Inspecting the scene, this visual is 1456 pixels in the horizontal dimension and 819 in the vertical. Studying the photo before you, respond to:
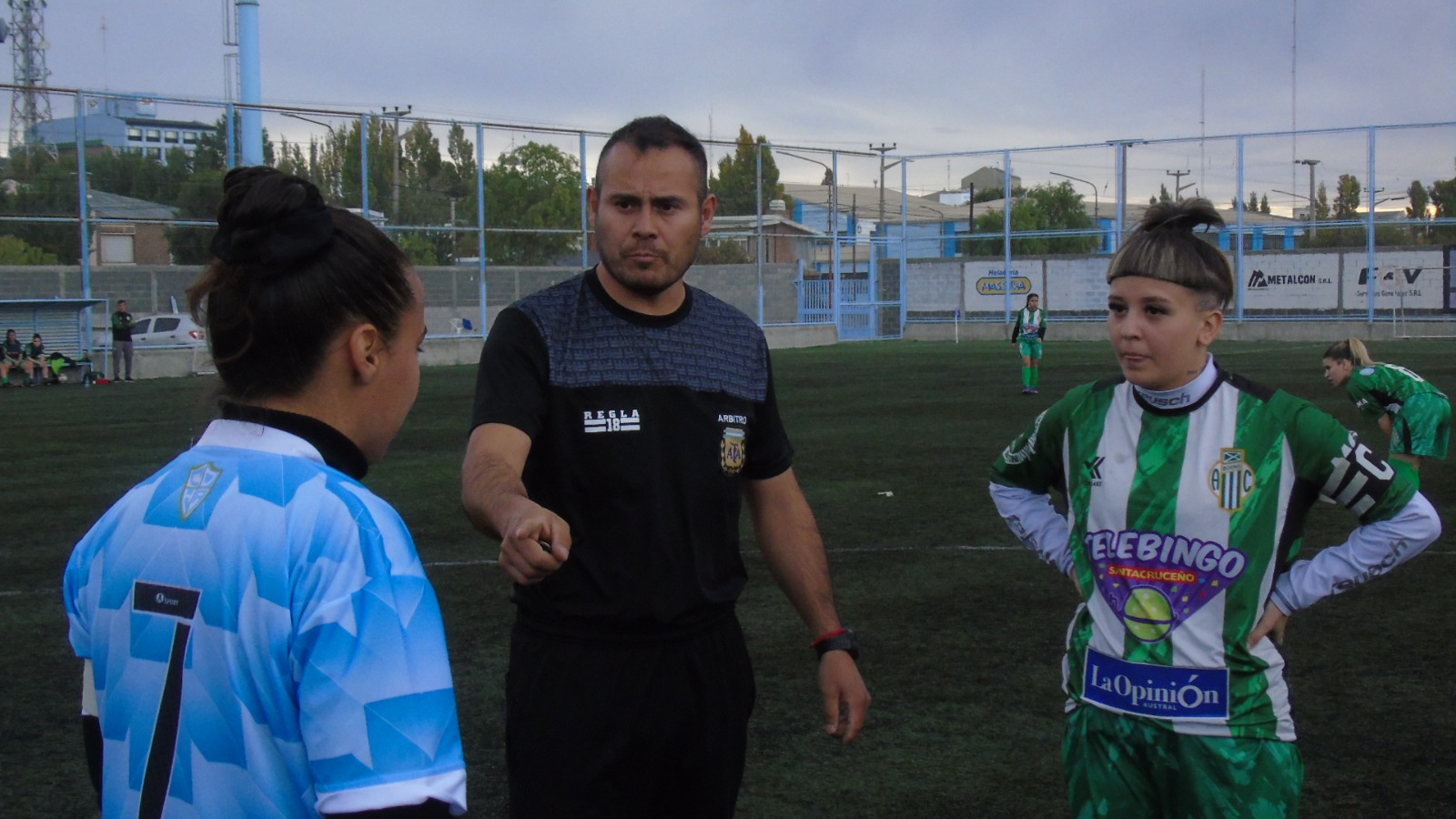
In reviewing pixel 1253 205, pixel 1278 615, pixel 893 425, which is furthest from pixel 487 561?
pixel 1253 205

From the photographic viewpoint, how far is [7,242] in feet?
89.7

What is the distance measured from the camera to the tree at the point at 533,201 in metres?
35.2

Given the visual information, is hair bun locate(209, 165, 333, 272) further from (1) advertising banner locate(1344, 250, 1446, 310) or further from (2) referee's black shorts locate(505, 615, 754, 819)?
(1) advertising banner locate(1344, 250, 1446, 310)

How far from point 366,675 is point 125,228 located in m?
29.9

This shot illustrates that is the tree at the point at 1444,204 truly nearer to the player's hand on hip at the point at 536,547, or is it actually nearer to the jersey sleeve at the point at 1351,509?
the jersey sleeve at the point at 1351,509

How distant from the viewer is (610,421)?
293 centimetres

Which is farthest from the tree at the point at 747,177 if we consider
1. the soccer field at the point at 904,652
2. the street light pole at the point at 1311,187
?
the soccer field at the point at 904,652

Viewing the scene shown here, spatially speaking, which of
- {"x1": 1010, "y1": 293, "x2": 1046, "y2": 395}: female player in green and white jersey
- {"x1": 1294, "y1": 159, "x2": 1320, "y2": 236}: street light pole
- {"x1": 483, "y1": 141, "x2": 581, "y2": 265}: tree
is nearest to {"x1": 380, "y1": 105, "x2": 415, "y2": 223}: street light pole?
{"x1": 483, "y1": 141, "x2": 581, "y2": 265}: tree

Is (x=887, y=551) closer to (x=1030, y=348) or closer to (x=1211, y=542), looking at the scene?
(x=1211, y=542)

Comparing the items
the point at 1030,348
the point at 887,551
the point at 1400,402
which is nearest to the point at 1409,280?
the point at 1030,348

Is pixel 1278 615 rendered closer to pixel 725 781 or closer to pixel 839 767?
pixel 725 781

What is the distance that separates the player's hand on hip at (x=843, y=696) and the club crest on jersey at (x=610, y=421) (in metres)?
0.77

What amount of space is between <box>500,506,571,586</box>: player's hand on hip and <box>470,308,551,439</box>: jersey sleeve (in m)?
0.59

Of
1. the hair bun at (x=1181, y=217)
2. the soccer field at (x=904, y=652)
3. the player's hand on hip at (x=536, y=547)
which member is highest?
the hair bun at (x=1181, y=217)
